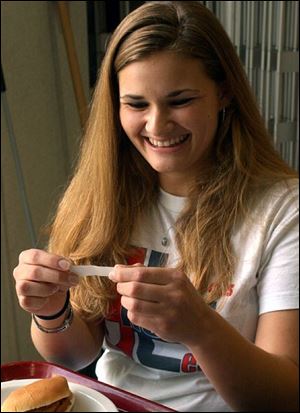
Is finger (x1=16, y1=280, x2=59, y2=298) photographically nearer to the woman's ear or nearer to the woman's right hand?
the woman's right hand

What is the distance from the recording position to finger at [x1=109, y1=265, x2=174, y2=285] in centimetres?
57

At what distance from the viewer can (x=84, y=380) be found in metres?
0.63

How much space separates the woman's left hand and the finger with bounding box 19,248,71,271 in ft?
0.17

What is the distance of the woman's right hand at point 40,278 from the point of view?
0.61 m

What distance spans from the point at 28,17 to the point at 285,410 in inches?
38.3

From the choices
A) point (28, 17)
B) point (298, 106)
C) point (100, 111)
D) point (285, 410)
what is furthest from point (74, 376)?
point (298, 106)

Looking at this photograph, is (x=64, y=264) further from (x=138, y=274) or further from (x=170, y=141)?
(x=170, y=141)

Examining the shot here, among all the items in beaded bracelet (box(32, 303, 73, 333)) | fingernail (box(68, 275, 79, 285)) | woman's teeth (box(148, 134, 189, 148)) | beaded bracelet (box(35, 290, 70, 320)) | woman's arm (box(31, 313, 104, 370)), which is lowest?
woman's arm (box(31, 313, 104, 370))

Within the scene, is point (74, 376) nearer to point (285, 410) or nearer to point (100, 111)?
point (285, 410)

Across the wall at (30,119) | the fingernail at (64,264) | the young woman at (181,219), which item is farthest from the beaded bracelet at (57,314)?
the wall at (30,119)

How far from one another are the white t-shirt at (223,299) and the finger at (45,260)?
0.16 m

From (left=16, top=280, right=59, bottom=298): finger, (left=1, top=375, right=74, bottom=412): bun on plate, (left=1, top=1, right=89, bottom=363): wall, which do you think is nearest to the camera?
(left=1, top=375, right=74, bottom=412): bun on plate

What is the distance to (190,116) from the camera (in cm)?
75

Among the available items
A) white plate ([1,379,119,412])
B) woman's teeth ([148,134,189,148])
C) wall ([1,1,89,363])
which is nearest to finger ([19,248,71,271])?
white plate ([1,379,119,412])
